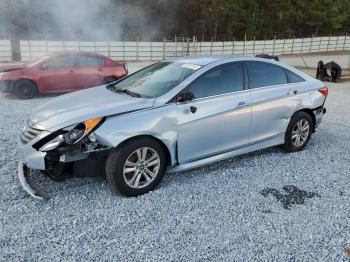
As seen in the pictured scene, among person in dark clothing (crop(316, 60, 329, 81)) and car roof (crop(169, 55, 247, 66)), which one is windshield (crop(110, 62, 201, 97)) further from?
person in dark clothing (crop(316, 60, 329, 81))

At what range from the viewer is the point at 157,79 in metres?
4.25

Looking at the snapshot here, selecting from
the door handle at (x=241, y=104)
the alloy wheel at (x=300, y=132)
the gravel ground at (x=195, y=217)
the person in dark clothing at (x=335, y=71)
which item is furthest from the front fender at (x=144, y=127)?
the person in dark clothing at (x=335, y=71)

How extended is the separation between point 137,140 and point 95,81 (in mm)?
6230

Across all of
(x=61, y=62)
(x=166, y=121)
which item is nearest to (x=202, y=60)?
(x=166, y=121)

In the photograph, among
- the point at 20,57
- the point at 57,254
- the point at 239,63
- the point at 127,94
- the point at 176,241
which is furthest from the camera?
the point at 20,57

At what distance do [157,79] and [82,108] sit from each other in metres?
1.03

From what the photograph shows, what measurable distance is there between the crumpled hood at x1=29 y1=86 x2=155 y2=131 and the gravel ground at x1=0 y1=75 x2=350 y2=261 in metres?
0.71

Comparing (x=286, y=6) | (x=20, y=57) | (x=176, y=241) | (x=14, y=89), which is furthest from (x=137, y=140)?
(x=286, y=6)

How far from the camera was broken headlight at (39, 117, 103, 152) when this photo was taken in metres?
3.31

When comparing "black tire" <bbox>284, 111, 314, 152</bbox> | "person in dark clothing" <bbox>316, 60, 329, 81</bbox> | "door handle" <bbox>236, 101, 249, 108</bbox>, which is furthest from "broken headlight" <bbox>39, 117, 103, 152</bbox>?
"person in dark clothing" <bbox>316, 60, 329, 81</bbox>

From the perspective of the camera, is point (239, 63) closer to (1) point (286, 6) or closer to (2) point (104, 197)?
(2) point (104, 197)

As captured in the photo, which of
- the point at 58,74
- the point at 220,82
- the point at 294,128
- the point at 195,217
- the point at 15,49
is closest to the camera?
the point at 195,217

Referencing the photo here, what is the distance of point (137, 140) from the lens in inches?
137

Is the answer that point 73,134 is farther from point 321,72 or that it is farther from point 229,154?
point 321,72
